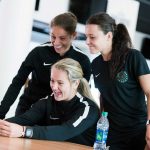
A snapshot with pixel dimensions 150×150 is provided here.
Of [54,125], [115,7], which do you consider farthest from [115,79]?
[115,7]

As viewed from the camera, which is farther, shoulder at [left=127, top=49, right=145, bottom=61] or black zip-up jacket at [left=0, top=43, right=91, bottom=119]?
black zip-up jacket at [left=0, top=43, right=91, bottom=119]

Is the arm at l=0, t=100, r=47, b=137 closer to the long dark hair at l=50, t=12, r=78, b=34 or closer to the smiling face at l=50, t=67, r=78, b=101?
the smiling face at l=50, t=67, r=78, b=101

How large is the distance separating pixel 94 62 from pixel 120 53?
26cm

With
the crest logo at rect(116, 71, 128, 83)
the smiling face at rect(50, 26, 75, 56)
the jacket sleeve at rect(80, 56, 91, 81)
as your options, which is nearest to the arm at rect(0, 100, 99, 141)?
the crest logo at rect(116, 71, 128, 83)

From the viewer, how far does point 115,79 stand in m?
2.05

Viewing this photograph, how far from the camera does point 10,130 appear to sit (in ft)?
5.77

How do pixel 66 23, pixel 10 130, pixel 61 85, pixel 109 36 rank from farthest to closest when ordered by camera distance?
pixel 66 23 < pixel 109 36 < pixel 61 85 < pixel 10 130

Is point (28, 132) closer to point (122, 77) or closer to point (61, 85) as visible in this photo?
point (61, 85)

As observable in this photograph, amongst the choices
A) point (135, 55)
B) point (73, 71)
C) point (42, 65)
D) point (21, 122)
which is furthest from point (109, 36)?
point (21, 122)

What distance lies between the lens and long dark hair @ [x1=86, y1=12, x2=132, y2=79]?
2.05 meters

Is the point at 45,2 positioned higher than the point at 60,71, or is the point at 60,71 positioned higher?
the point at 45,2

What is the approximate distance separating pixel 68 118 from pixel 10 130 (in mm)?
386

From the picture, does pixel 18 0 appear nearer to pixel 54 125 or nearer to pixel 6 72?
pixel 6 72

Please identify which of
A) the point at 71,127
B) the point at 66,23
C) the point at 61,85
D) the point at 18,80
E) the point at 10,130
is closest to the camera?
the point at 10,130
